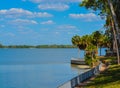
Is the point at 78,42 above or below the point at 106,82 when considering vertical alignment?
above

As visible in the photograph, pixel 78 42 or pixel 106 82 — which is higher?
pixel 78 42

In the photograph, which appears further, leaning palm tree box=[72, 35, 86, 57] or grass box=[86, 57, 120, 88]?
leaning palm tree box=[72, 35, 86, 57]

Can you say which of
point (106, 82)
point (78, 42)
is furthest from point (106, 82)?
point (78, 42)

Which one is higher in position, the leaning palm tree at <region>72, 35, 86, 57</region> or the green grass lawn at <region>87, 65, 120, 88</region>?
the leaning palm tree at <region>72, 35, 86, 57</region>

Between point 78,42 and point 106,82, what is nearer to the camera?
point 106,82

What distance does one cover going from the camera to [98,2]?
52.3 m

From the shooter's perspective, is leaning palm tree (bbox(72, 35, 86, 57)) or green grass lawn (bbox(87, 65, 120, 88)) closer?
green grass lawn (bbox(87, 65, 120, 88))

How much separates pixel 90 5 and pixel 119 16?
1358 cm

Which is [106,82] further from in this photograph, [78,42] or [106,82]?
[78,42]

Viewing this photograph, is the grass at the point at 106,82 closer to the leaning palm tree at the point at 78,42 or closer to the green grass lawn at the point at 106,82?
the green grass lawn at the point at 106,82

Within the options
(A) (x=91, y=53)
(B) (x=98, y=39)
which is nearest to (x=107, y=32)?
(B) (x=98, y=39)

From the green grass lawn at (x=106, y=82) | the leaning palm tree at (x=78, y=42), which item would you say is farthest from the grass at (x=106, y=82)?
the leaning palm tree at (x=78, y=42)

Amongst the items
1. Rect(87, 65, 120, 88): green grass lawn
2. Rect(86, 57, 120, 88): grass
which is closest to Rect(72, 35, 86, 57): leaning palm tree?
Rect(86, 57, 120, 88): grass

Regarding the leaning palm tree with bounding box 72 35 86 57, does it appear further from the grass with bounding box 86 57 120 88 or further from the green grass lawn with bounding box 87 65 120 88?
the green grass lawn with bounding box 87 65 120 88
